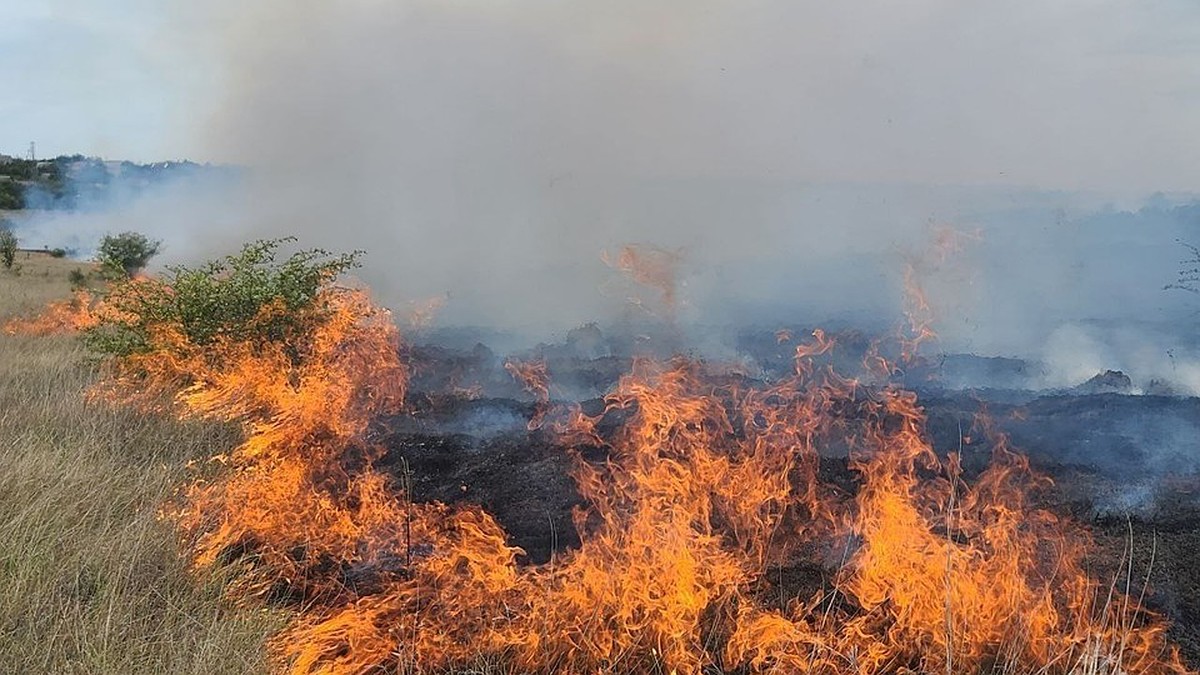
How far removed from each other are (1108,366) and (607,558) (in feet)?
36.3

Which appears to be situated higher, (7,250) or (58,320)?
(7,250)

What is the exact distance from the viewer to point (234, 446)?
6523 mm

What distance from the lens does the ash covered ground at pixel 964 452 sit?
4.83 m

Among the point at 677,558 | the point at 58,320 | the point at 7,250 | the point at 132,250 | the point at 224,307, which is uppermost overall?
the point at 224,307

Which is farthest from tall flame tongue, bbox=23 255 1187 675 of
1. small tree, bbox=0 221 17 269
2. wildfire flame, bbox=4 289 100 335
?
small tree, bbox=0 221 17 269

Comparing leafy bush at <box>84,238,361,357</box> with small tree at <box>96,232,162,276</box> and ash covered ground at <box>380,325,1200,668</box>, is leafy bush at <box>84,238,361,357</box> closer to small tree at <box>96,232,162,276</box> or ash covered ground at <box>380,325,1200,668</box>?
ash covered ground at <box>380,325,1200,668</box>

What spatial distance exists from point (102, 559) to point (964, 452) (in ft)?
20.6

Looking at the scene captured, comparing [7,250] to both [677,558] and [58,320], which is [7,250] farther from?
[677,558]

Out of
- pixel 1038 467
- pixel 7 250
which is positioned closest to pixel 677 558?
pixel 1038 467

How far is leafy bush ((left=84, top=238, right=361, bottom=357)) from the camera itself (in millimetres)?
8289

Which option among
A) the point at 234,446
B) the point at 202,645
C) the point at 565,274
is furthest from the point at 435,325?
the point at 202,645

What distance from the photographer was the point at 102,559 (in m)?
4.11

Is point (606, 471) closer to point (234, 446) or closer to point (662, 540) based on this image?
point (662, 540)

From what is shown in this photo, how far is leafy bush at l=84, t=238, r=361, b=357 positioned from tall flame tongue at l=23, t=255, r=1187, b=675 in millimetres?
1052
